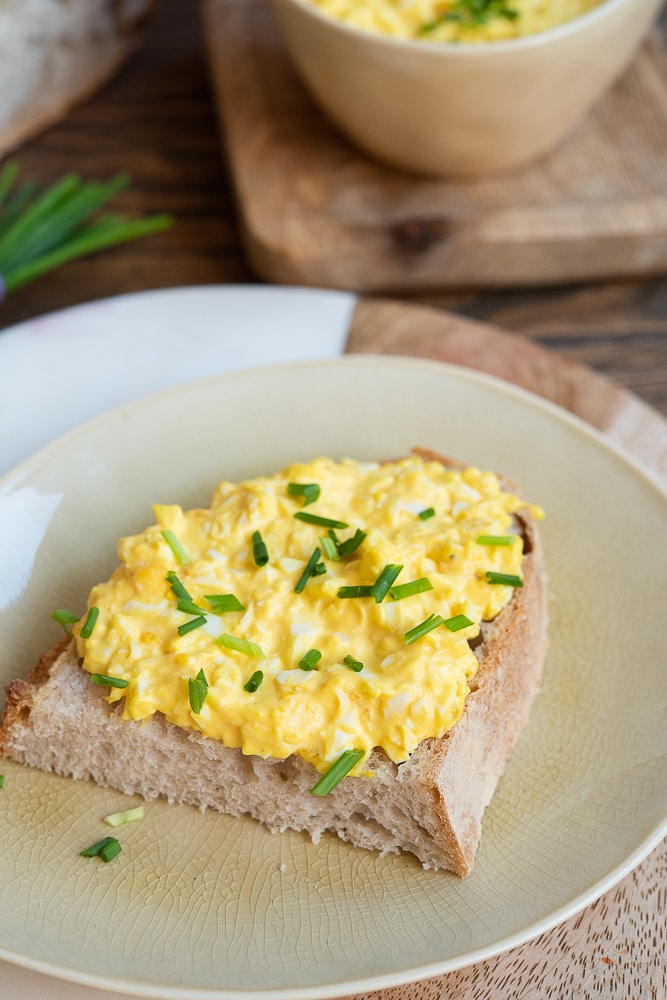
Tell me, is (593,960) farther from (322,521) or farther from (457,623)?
(322,521)

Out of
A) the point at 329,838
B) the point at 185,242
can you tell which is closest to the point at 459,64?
the point at 185,242

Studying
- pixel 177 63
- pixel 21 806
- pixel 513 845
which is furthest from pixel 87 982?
pixel 177 63

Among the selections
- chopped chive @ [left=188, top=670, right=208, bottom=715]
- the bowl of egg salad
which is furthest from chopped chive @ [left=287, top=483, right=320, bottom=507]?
the bowl of egg salad

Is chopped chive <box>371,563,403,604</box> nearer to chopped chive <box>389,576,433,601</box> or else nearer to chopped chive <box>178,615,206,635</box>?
chopped chive <box>389,576,433,601</box>

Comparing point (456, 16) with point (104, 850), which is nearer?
point (104, 850)

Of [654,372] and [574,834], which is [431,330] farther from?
[574,834]

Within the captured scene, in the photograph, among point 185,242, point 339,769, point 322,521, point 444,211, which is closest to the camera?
point 339,769
